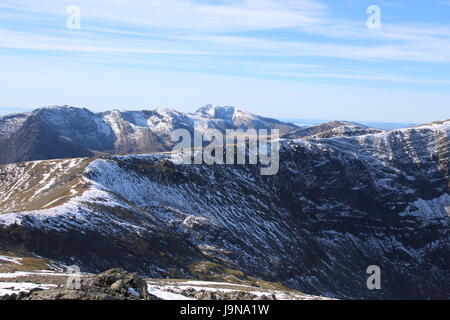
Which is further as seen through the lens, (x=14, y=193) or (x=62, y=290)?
(x=14, y=193)

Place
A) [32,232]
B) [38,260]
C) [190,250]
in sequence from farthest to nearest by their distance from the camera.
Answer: [190,250] < [32,232] < [38,260]
